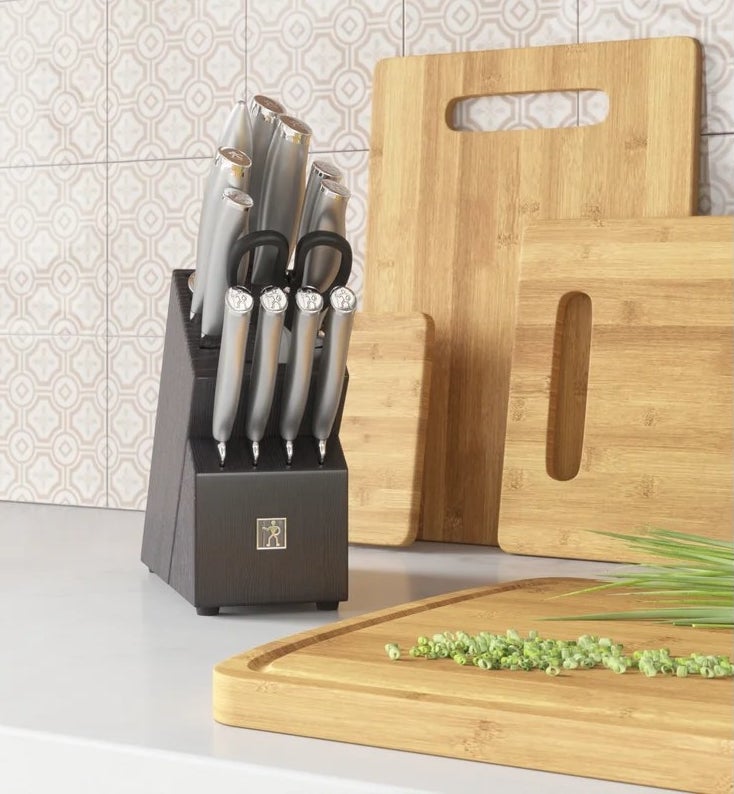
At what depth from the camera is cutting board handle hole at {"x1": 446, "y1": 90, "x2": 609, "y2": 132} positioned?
130 centimetres

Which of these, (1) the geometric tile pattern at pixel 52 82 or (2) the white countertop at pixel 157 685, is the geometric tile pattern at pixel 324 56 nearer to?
(1) the geometric tile pattern at pixel 52 82

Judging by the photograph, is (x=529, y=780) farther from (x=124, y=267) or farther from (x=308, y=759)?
(x=124, y=267)

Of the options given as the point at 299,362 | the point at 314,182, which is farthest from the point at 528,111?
the point at 299,362

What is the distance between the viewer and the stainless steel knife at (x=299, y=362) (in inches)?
35.8

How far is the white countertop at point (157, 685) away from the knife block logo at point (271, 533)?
0.06 m

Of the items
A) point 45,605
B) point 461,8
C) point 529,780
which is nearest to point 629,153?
point 461,8

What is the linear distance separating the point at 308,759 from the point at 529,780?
11 cm

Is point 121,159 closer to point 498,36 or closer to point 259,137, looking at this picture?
point 498,36

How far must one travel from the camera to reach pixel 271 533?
0.91 m

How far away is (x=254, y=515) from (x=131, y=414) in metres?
0.69

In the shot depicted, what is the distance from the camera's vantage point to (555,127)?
4.30 feet

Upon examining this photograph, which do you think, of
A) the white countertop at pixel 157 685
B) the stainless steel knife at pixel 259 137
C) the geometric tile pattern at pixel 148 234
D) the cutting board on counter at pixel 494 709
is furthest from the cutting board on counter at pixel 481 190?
the cutting board on counter at pixel 494 709

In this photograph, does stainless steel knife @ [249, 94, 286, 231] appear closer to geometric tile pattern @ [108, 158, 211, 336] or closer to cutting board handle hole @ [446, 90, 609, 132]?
cutting board handle hole @ [446, 90, 609, 132]

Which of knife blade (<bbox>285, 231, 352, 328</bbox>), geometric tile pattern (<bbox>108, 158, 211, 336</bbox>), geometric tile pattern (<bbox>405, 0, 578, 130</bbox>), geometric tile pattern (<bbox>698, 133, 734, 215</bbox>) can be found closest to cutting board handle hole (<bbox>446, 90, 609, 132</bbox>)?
geometric tile pattern (<bbox>405, 0, 578, 130</bbox>)
